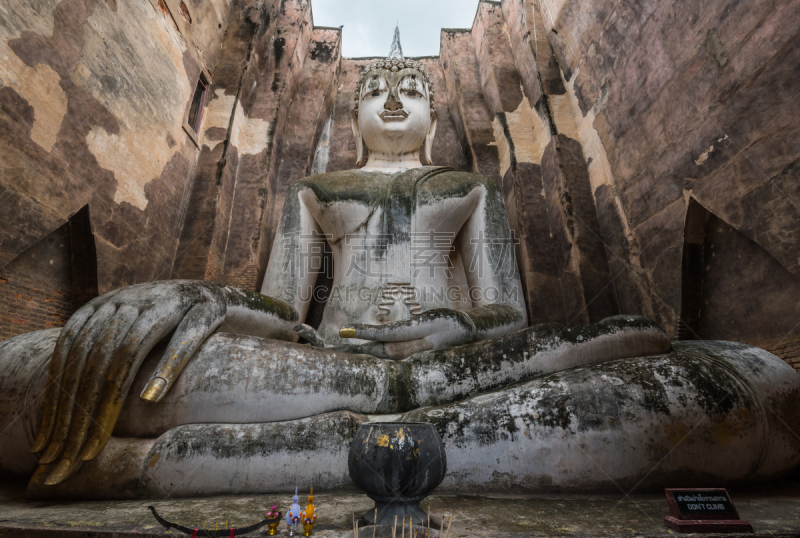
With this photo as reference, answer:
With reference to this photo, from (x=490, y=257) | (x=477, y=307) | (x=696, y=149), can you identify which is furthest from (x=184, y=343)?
(x=696, y=149)

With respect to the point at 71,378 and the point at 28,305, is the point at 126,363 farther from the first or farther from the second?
the point at 28,305

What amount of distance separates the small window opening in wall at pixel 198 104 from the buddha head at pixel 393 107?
2.28 meters

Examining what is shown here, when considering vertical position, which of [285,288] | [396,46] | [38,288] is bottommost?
[285,288]

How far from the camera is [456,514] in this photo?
1423 mm

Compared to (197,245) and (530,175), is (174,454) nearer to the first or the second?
(197,245)

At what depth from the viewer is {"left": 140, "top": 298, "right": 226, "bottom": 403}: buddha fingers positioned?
1.77 meters

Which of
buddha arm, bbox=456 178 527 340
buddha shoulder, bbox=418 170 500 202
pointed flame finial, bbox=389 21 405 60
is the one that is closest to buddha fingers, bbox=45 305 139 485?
buddha arm, bbox=456 178 527 340

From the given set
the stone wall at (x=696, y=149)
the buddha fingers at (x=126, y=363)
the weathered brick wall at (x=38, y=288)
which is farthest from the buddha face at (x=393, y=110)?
the weathered brick wall at (x=38, y=288)

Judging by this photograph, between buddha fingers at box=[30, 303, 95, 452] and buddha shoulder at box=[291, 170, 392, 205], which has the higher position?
buddha shoulder at box=[291, 170, 392, 205]

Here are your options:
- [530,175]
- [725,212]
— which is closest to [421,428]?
[725,212]

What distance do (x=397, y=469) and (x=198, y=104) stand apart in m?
5.34

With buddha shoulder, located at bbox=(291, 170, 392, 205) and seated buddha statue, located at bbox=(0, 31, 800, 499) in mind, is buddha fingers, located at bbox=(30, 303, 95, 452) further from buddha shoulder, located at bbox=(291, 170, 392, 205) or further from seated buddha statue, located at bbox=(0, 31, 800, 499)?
buddha shoulder, located at bbox=(291, 170, 392, 205)

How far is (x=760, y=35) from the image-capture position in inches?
124

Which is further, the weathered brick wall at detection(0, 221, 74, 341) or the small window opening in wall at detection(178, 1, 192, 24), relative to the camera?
the small window opening in wall at detection(178, 1, 192, 24)
